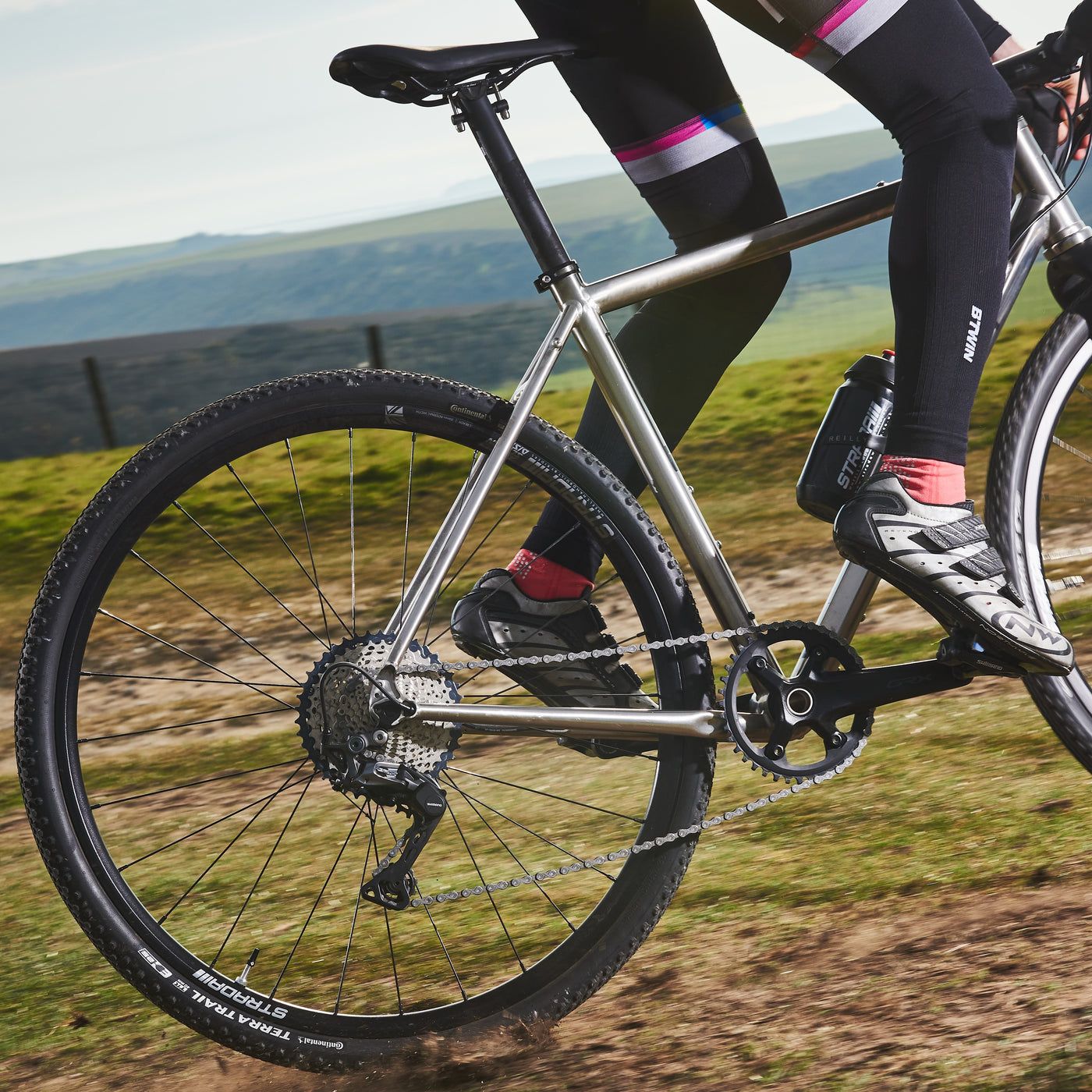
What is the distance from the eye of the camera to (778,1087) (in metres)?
1.51

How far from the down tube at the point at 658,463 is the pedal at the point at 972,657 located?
11.4 inches

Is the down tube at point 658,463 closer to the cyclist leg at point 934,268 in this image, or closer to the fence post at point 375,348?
the cyclist leg at point 934,268

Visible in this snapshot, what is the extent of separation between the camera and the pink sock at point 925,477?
1.60 m

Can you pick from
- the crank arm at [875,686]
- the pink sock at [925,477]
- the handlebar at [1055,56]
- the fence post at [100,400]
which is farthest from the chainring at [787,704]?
the fence post at [100,400]

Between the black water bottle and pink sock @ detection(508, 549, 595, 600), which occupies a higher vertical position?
the black water bottle

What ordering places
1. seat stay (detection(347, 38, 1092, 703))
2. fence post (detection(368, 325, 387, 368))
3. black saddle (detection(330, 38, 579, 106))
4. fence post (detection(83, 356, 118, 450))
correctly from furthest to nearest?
fence post (detection(368, 325, 387, 368))
fence post (detection(83, 356, 118, 450))
seat stay (detection(347, 38, 1092, 703))
black saddle (detection(330, 38, 579, 106))

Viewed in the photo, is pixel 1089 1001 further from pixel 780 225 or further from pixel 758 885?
pixel 780 225

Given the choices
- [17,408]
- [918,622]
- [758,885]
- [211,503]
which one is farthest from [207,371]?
[758,885]

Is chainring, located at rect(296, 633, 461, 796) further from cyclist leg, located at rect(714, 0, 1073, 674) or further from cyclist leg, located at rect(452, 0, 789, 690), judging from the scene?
cyclist leg, located at rect(714, 0, 1073, 674)

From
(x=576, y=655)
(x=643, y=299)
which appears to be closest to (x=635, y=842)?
(x=576, y=655)

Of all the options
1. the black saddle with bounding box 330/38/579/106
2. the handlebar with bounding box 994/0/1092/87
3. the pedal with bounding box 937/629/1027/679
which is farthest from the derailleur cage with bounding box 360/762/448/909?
the handlebar with bounding box 994/0/1092/87

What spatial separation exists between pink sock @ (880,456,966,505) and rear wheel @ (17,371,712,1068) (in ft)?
1.11

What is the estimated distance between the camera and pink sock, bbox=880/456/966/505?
1602 millimetres

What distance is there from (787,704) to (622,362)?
55cm
